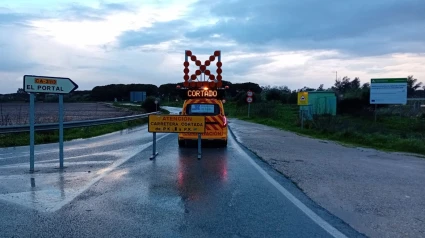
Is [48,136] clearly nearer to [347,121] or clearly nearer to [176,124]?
[176,124]

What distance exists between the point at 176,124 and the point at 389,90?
23.8 meters

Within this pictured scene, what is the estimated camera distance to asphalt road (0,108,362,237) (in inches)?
234

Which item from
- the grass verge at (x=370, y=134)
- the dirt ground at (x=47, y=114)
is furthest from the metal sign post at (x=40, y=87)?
the dirt ground at (x=47, y=114)

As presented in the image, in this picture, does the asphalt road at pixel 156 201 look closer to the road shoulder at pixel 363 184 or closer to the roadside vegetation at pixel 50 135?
the road shoulder at pixel 363 184

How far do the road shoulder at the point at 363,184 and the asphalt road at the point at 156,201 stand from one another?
1.34 feet

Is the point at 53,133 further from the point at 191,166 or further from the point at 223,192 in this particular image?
the point at 223,192

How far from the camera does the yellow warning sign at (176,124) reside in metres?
13.9

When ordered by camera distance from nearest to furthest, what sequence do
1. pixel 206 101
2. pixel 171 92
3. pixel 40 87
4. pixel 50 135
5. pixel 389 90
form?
pixel 40 87 → pixel 206 101 → pixel 50 135 → pixel 389 90 → pixel 171 92

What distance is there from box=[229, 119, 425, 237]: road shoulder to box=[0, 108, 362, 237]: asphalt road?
0.41m

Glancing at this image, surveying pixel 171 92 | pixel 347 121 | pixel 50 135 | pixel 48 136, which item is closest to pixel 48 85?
pixel 48 136

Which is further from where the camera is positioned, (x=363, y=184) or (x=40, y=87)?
(x=40, y=87)

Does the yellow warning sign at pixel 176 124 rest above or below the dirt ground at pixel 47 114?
above

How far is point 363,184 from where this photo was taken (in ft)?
30.6

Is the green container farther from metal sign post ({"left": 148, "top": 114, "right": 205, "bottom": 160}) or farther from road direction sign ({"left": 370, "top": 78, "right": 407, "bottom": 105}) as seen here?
metal sign post ({"left": 148, "top": 114, "right": 205, "bottom": 160})
